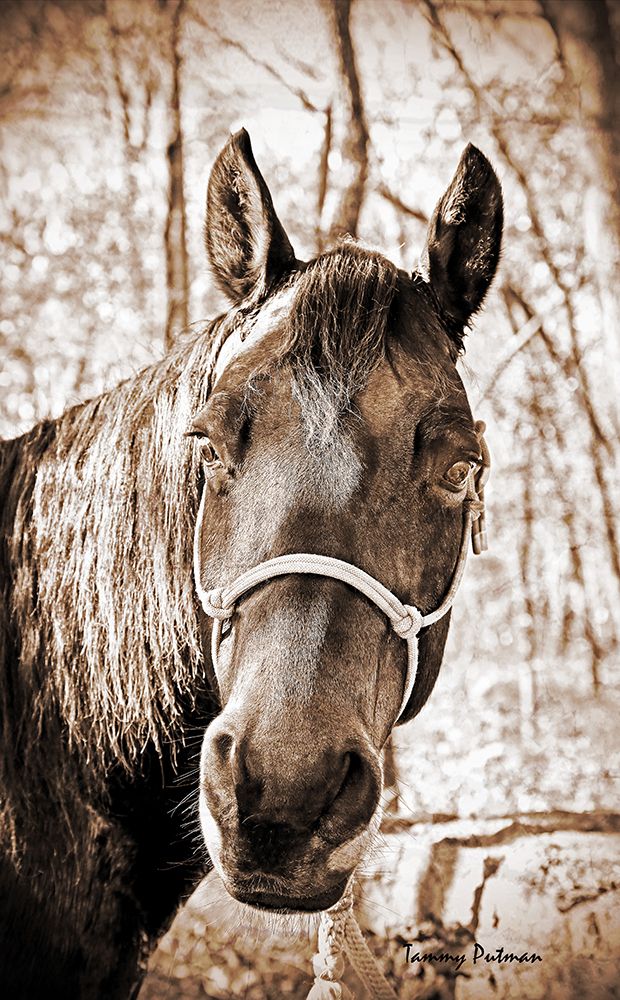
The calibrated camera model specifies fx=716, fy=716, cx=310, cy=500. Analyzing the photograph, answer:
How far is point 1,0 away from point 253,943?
3.94 meters

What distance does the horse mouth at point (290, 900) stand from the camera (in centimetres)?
103

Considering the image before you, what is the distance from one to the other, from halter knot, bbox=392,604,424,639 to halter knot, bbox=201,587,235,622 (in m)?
0.29

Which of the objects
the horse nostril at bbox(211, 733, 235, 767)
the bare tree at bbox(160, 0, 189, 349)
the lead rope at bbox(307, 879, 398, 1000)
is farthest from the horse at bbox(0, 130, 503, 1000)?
the bare tree at bbox(160, 0, 189, 349)

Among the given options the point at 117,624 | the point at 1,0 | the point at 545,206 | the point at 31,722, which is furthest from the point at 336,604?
the point at 545,206

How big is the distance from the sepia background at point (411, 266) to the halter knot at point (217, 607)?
143cm

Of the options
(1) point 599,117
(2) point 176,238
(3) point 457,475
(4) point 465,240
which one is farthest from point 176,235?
(3) point 457,475

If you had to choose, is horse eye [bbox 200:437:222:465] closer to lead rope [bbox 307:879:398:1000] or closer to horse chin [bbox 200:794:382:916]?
horse chin [bbox 200:794:382:916]

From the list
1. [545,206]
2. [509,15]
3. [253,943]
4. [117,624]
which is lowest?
[253,943]

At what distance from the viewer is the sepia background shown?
2.97 meters

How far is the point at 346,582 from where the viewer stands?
116 centimetres

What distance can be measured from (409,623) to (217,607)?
1.12 feet

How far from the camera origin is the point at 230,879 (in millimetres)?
1041

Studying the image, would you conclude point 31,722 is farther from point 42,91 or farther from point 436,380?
point 42,91

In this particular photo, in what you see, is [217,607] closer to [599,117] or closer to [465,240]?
[465,240]
